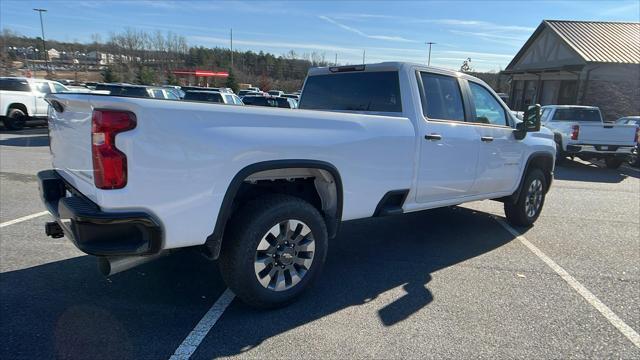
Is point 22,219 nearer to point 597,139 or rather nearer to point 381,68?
point 381,68

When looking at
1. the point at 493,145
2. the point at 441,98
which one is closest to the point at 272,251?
the point at 441,98

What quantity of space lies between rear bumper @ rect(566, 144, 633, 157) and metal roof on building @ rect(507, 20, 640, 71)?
1461 centimetres

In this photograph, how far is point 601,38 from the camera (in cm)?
2747

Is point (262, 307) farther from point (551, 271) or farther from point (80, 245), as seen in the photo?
point (551, 271)

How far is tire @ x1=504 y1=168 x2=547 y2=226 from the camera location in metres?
5.79

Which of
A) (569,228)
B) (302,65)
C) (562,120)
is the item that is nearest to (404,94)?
(569,228)

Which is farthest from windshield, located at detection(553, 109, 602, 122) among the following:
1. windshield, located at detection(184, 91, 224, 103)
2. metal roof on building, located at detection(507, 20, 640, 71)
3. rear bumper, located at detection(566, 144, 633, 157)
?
metal roof on building, located at detection(507, 20, 640, 71)

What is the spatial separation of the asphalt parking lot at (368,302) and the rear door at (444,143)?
0.82 metres

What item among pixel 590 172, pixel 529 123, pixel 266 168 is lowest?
pixel 590 172

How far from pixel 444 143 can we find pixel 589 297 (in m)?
1.94

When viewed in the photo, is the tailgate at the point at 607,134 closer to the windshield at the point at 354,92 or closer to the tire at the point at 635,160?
the tire at the point at 635,160

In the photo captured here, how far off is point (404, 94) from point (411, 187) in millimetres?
928

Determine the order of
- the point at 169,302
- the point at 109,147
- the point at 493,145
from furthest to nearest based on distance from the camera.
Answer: the point at 493,145, the point at 169,302, the point at 109,147

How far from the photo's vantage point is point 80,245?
2.56m
